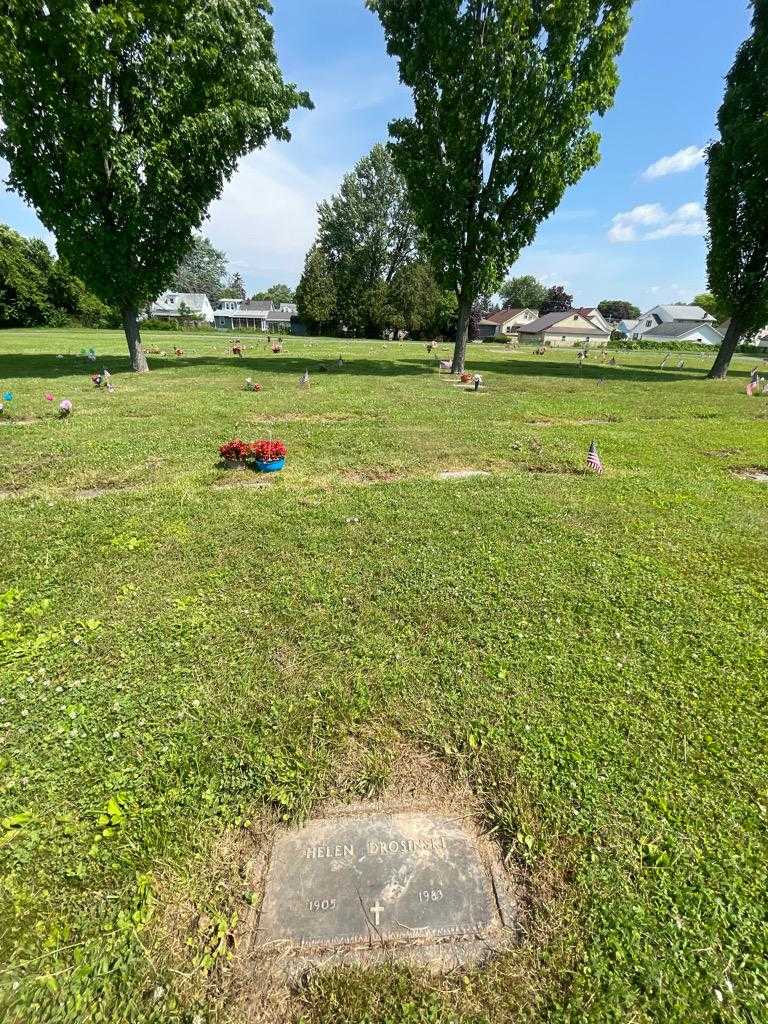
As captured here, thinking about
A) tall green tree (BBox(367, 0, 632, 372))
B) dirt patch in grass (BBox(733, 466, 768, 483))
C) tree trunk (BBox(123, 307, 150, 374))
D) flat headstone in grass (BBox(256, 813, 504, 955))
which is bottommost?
flat headstone in grass (BBox(256, 813, 504, 955))

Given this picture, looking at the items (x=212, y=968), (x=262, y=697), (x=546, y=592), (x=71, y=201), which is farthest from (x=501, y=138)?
(x=212, y=968)

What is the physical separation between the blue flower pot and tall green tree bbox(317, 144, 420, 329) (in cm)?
4808

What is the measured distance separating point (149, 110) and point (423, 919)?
18.8 m

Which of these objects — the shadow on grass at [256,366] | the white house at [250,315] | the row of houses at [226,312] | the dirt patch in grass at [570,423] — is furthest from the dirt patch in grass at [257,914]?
the white house at [250,315]

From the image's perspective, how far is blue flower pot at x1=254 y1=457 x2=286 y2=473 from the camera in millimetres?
6812

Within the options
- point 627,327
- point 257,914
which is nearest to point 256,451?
point 257,914

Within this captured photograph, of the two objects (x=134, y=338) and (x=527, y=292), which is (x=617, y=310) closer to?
(x=527, y=292)

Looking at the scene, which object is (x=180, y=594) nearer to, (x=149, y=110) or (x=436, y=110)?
(x=149, y=110)

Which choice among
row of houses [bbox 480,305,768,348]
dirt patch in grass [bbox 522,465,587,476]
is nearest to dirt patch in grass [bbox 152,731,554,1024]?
dirt patch in grass [bbox 522,465,587,476]

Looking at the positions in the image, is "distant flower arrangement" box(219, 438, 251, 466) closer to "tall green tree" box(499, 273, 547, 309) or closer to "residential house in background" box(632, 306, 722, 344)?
"residential house in background" box(632, 306, 722, 344)

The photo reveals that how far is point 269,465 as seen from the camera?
6.84 meters

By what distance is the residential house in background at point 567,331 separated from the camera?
6589cm

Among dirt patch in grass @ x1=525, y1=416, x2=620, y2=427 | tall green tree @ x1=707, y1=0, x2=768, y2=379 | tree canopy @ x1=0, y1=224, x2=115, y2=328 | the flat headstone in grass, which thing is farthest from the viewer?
tree canopy @ x1=0, y1=224, x2=115, y2=328

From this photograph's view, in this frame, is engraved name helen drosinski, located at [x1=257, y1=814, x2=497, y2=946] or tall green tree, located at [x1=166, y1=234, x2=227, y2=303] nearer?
engraved name helen drosinski, located at [x1=257, y1=814, x2=497, y2=946]
